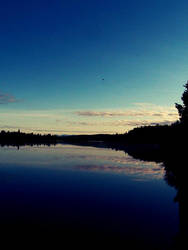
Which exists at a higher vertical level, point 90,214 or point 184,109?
point 184,109

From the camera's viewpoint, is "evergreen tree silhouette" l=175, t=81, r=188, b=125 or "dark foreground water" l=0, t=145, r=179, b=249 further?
"evergreen tree silhouette" l=175, t=81, r=188, b=125

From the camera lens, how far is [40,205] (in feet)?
62.4

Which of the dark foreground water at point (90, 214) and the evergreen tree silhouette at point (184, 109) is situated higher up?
the evergreen tree silhouette at point (184, 109)

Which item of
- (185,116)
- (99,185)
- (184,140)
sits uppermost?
(185,116)

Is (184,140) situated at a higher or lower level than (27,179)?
higher

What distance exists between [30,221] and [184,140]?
57.6 meters

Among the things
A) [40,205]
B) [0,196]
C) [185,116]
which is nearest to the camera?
[40,205]

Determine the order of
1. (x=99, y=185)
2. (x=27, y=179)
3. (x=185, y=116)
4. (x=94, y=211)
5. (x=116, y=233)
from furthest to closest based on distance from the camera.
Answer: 1. (x=185, y=116)
2. (x=27, y=179)
3. (x=99, y=185)
4. (x=94, y=211)
5. (x=116, y=233)

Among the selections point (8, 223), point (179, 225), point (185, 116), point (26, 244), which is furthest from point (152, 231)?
point (185, 116)

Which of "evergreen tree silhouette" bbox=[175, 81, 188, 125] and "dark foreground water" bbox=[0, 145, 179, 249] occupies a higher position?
"evergreen tree silhouette" bbox=[175, 81, 188, 125]

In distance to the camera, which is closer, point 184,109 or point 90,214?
point 90,214

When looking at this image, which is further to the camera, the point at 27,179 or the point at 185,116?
the point at 185,116

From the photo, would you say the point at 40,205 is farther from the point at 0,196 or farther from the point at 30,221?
the point at 0,196

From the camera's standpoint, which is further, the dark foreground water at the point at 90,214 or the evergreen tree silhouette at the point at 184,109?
the evergreen tree silhouette at the point at 184,109
